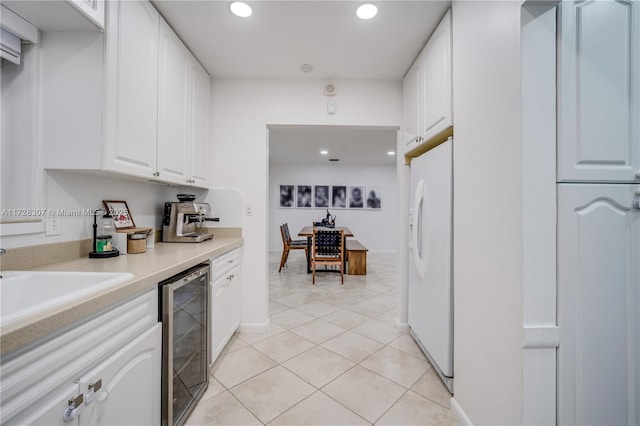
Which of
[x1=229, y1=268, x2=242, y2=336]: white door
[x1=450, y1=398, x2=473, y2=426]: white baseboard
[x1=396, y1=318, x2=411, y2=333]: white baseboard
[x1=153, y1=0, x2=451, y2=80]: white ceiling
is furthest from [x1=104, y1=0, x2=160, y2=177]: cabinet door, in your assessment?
[x1=396, y1=318, x2=411, y2=333]: white baseboard

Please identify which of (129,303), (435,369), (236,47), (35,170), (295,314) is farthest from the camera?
(295,314)

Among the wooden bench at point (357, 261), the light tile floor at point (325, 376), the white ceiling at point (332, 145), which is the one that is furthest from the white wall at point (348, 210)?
the light tile floor at point (325, 376)

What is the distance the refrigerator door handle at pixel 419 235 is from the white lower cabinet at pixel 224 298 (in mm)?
1507

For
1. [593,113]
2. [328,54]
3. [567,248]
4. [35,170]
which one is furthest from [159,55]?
[567,248]

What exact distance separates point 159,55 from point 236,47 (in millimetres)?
585

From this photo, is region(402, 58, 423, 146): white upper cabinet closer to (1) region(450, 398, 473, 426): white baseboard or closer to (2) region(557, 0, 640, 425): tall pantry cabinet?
(2) region(557, 0, 640, 425): tall pantry cabinet

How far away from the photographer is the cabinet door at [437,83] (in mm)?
1589

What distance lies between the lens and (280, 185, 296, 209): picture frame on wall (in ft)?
22.7

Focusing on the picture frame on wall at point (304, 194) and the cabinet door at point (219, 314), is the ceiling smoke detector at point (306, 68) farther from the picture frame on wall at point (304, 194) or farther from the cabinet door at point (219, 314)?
the picture frame on wall at point (304, 194)

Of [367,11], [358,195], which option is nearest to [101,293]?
[367,11]

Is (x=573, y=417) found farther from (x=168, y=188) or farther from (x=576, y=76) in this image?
(x=168, y=188)

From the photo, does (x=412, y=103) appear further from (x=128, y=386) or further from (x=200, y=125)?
(x=128, y=386)

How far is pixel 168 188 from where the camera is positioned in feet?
7.51

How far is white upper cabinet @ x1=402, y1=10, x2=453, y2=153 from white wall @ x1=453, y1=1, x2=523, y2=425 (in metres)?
0.09
